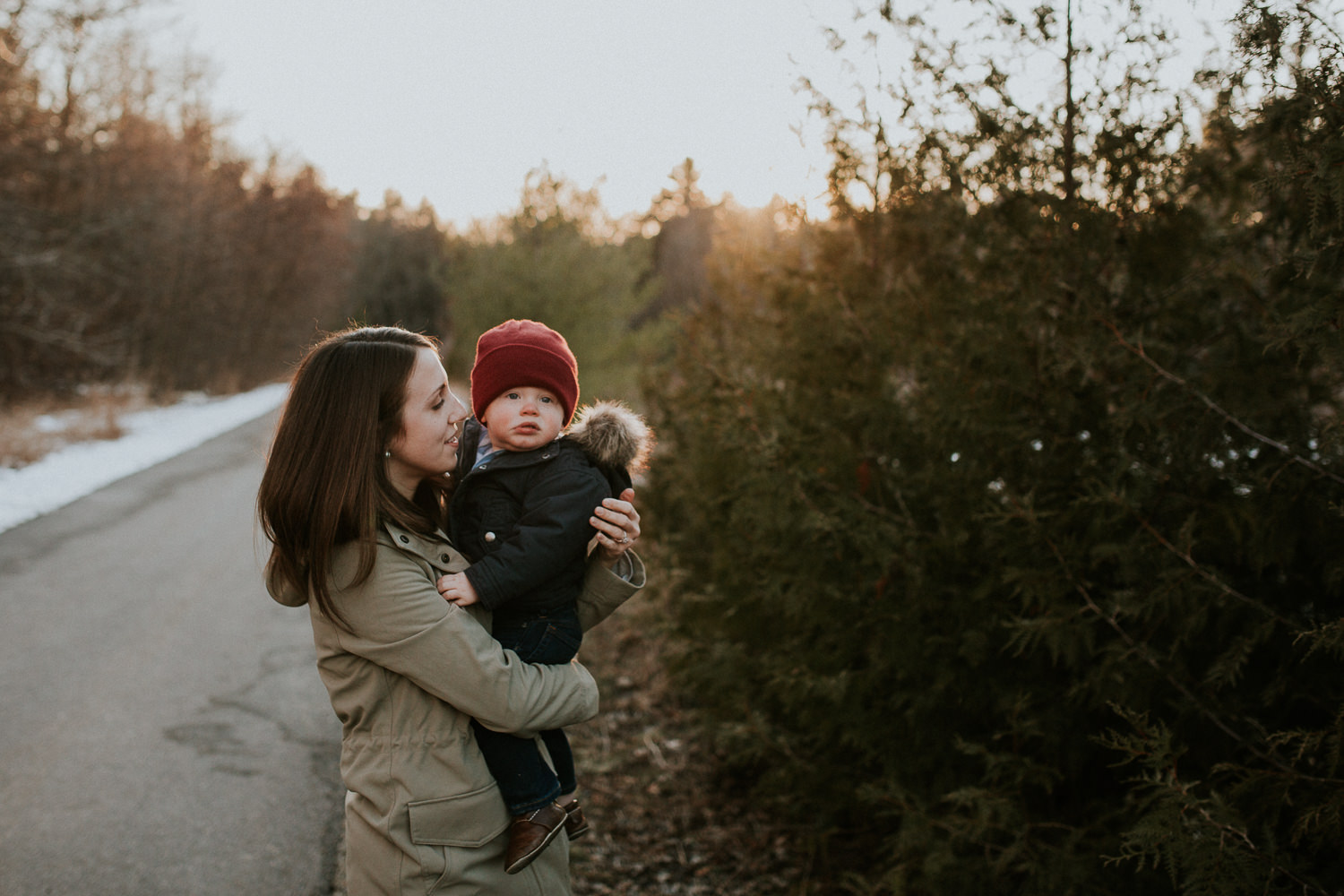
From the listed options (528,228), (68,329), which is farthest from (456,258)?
(68,329)

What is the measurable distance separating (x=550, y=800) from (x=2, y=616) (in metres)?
6.11

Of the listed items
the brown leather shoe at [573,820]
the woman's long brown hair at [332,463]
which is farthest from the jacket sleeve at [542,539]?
the brown leather shoe at [573,820]

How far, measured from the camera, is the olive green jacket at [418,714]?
73.0 inches

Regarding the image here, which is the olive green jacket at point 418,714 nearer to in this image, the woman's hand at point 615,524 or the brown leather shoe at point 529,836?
the brown leather shoe at point 529,836

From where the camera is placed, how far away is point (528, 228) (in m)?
19.4

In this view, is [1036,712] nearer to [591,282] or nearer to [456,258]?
[591,282]

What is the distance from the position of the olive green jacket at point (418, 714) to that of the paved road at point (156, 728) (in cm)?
47

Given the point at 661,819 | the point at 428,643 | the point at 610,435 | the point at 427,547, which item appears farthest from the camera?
the point at 661,819

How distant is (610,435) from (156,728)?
4053mm

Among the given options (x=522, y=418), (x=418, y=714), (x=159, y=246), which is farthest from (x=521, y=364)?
(x=159, y=246)

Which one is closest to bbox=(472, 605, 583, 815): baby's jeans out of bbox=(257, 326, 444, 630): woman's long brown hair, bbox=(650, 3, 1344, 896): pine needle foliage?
bbox=(257, 326, 444, 630): woman's long brown hair

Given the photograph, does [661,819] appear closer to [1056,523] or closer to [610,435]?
[1056,523]

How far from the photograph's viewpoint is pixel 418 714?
75.9 inches

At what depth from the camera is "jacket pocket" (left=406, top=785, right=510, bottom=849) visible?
1864 mm
